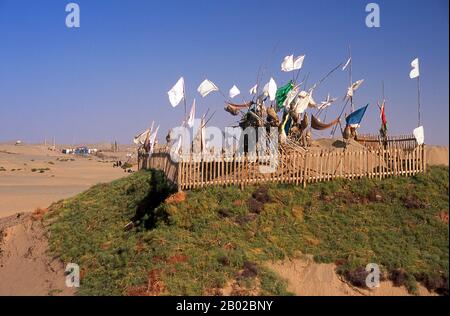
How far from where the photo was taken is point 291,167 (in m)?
15.2

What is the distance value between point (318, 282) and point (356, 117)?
962 cm

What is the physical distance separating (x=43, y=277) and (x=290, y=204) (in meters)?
7.49

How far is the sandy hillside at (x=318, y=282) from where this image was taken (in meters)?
10.2

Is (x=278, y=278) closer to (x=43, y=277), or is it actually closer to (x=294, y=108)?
(x=43, y=277)

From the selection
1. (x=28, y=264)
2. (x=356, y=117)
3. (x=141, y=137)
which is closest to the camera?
(x=28, y=264)

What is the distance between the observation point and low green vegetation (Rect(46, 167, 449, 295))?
401 inches

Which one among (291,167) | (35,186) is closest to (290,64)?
(291,167)

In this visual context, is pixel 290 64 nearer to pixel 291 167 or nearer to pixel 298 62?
pixel 298 62

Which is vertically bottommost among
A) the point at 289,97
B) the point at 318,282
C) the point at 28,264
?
the point at 28,264

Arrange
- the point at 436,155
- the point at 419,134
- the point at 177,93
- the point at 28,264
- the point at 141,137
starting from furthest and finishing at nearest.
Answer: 1. the point at 141,137
2. the point at 436,155
3. the point at 419,134
4. the point at 177,93
5. the point at 28,264

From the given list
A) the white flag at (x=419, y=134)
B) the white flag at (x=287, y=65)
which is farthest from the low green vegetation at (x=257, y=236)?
the white flag at (x=287, y=65)
